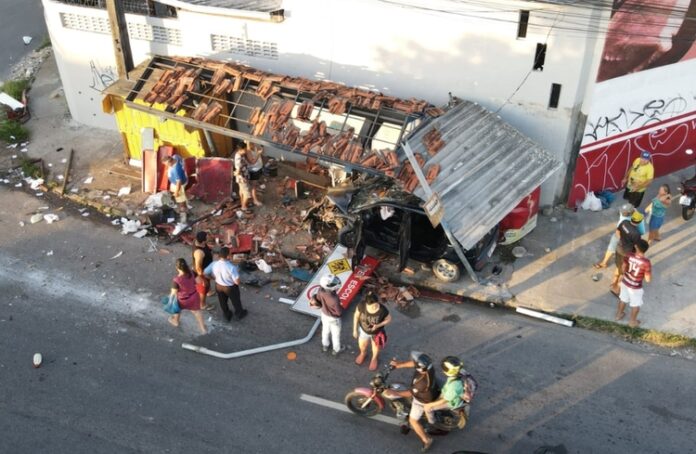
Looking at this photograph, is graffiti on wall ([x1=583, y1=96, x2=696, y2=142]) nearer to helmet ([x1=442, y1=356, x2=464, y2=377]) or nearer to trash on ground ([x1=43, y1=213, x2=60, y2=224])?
helmet ([x1=442, y1=356, x2=464, y2=377])

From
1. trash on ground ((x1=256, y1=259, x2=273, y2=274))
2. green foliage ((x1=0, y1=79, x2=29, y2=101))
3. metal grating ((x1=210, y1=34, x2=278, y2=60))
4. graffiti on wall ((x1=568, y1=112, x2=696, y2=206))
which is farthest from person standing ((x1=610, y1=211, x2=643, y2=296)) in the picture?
green foliage ((x1=0, y1=79, x2=29, y2=101))

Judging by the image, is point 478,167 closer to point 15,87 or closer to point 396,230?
point 396,230

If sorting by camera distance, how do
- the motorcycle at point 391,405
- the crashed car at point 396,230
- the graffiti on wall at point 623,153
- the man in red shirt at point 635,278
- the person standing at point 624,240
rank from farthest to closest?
the graffiti on wall at point 623,153
the crashed car at point 396,230
the person standing at point 624,240
the man in red shirt at point 635,278
the motorcycle at point 391,405

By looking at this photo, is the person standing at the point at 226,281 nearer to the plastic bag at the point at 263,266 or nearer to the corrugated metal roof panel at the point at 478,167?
the plastic bag at the point at 263,266

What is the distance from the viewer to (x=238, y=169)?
13164 millimetres

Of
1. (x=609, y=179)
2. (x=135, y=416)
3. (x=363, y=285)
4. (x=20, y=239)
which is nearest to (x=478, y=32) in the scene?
(x=609, y=179)

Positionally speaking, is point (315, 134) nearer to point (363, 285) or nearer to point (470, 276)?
point (363, 285)

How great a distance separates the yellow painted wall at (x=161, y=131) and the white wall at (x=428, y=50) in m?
1.75

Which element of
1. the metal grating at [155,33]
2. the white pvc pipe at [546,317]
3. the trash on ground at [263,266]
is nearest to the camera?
the white pvc pipe at [546,317]

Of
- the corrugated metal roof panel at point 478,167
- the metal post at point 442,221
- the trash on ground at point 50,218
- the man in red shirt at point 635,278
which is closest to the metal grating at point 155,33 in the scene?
the trash on ground at point 50,218

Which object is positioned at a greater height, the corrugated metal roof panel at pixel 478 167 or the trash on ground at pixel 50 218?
the corrugated metal roof panel at pixel 478 167

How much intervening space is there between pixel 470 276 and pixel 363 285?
1987mm

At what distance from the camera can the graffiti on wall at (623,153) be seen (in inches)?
512

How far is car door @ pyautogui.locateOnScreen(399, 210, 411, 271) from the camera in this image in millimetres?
11273
